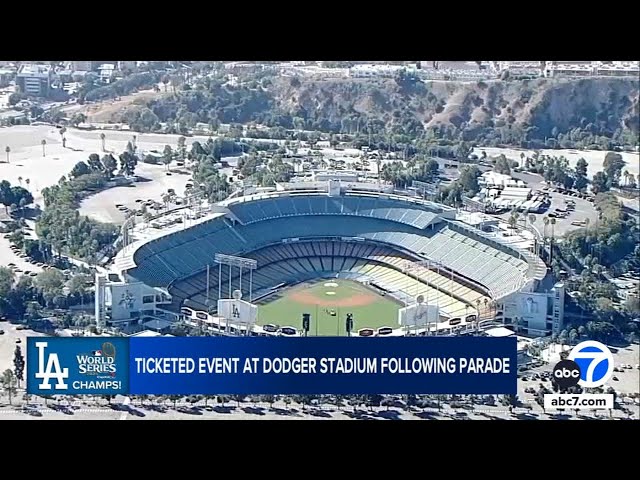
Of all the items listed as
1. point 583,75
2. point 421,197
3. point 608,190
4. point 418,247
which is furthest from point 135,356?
point 583,75

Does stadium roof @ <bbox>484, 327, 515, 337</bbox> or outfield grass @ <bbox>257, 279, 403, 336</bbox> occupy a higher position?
outfield grass @ <bbox>257, 279, 403, 336</bbox>

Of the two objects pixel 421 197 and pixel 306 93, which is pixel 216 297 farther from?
pixel 306 93

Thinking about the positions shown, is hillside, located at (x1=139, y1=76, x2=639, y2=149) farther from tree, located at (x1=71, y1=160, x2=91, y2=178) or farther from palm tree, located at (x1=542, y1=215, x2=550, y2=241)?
palm tree, located at (x1=542, y1=215, x2=550, y2=241)

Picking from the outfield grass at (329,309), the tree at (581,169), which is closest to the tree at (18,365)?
the outfield grass at (329,309)

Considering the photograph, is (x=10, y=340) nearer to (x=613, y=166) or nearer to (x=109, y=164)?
(x=109, y=164)

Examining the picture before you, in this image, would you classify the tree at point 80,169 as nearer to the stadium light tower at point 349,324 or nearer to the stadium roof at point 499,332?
the stadium light tower at point 349,324

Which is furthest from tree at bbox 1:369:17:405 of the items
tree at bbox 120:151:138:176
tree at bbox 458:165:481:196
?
tree at bbox 458:165:481:196

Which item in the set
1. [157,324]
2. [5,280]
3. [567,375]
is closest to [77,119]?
[5,280]
